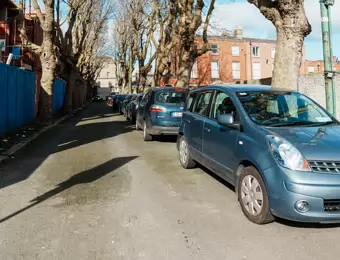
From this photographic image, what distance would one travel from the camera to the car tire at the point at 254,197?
3.86 metres

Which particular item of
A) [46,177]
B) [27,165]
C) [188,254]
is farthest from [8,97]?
[188,254]

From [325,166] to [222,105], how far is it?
223 cm

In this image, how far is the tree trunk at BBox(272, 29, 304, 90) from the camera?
838cm

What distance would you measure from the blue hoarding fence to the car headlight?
31.4 ft

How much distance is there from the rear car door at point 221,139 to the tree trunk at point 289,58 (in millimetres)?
3562

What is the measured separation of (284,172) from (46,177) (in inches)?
175

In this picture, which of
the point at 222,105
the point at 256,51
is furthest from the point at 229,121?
the point at 256,51

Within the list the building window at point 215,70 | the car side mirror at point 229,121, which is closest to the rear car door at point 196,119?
the car side mirror at point 229,121

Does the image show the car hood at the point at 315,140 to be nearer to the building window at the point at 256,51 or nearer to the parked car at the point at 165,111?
the parked car at the point at 165,111

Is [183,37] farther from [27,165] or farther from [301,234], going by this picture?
[301,234]

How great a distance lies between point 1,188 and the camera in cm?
555

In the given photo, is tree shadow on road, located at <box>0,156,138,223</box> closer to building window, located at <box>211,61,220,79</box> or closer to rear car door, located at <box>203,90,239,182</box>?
rear car door, located at <box>203,90,239,182</box>

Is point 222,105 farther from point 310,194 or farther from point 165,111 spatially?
point 165,111

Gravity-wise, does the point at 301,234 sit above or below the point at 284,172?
below
